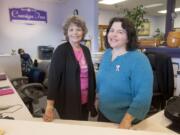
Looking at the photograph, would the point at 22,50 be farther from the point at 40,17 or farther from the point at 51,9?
the point at 51,9

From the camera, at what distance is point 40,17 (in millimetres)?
5539

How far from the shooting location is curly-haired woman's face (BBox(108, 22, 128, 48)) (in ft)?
3.94

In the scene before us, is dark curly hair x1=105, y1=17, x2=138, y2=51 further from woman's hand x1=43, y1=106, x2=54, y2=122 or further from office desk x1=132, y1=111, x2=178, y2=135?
woman's hand x1=43, y1=106, x2=54, y2=122

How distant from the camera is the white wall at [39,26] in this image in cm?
452

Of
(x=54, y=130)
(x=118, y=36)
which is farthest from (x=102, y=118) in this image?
(x=54, y=130)

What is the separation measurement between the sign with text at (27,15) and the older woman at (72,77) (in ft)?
13.3

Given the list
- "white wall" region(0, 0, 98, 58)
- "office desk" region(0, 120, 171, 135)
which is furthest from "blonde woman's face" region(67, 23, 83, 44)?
"white wall" region(0, 0, 98, 58)

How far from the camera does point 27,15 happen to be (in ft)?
17.3

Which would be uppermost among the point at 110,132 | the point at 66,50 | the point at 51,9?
the point at 51,9

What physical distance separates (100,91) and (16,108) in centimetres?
83

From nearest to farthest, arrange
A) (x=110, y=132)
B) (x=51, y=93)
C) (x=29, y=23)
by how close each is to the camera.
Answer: (x=110, y=132) → (x=51, y=93) → (x=29, y=23)

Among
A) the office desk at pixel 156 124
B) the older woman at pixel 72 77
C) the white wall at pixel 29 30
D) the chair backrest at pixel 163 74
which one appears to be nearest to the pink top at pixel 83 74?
the older woman at pixel 72 77

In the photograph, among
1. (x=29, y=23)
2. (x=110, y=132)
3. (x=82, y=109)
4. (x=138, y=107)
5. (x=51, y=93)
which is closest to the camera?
(x=110, y=132)

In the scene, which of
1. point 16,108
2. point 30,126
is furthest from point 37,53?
point 30,126
